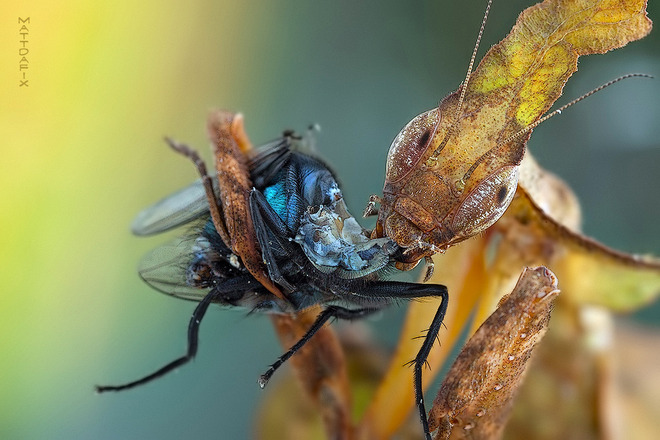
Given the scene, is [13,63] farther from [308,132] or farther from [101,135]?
[308,132]

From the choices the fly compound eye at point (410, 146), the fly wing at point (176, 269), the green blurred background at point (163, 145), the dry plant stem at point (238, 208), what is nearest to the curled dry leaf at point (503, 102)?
the fly compound eye at point (410, 146)

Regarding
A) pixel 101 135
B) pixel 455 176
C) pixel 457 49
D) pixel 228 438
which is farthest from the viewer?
pixel 457 49

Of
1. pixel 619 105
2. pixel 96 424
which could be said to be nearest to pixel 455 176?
pixel 96 424

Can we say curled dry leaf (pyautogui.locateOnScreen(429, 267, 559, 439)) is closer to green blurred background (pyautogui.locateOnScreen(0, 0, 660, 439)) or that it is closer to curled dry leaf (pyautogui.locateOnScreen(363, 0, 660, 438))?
curled dry leaf (pyautogui.locateOnScreen(363, 0, 660, 438))

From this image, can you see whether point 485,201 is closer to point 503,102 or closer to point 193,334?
point 503,102

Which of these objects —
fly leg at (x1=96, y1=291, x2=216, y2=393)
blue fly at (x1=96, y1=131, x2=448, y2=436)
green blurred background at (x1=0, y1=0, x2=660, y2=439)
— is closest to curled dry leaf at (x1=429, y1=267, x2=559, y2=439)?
blue fly at (x1=96, y1=131, x2=448, y2=436)

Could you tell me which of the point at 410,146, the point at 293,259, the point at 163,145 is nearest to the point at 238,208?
the point at 293,259
